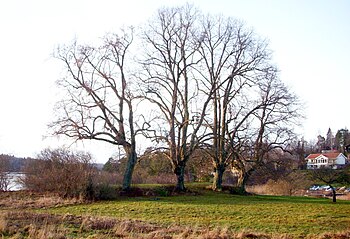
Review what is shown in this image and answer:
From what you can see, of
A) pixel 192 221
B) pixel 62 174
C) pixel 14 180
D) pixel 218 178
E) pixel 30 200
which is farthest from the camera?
pixel 218 178

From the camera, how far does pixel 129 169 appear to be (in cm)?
2845

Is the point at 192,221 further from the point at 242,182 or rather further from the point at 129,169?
the point at 242,182

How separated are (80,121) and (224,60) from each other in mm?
13099

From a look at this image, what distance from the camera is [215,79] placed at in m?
32.9

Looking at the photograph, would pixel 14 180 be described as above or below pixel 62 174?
below

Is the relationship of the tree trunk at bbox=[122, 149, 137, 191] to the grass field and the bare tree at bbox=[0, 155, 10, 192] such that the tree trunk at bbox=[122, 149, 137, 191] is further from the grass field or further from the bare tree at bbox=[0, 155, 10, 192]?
the bare tree at bbox=[0, 155, 10, 192]

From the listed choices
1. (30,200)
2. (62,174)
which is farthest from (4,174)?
(30,200)

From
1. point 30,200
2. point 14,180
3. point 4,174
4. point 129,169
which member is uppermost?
point 129,169

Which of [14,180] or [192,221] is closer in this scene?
[192,221]

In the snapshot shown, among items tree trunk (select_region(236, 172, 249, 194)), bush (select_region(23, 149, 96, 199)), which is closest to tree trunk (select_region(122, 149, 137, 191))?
bush (select_region(23, 149, 96, 199))

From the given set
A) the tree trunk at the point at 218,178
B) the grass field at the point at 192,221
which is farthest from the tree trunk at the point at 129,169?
the tree trunk at the point at 218,178

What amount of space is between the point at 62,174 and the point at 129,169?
5.63 m

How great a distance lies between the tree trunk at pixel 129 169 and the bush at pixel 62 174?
327 cm

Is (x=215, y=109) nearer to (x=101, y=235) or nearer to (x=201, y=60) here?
(x=201, y=60)
